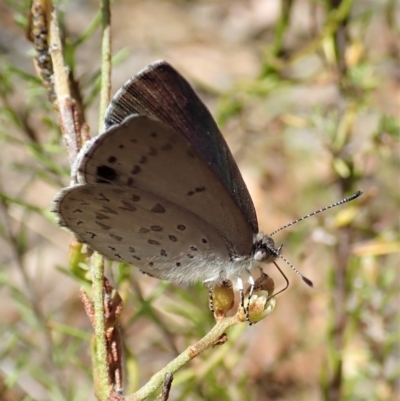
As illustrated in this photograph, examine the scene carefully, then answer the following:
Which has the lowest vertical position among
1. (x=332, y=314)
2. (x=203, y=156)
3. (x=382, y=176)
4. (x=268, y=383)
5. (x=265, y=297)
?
(x=268, y=383)

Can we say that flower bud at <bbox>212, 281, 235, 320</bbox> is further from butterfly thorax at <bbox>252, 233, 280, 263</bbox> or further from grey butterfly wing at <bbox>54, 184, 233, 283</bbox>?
butterfly thorax at <bbox>252, 233, 280, 263</bbox>

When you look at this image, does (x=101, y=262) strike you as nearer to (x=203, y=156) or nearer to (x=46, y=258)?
(x=203, y=156)

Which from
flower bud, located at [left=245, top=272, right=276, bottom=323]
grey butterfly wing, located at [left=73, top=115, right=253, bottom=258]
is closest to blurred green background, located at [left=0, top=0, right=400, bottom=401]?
grey butterfly wing, located at [left=73, top=115, right=253, bottom=258]

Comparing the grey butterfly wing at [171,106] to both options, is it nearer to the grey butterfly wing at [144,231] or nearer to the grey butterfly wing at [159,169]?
the grey butterfly wing at [159,169]

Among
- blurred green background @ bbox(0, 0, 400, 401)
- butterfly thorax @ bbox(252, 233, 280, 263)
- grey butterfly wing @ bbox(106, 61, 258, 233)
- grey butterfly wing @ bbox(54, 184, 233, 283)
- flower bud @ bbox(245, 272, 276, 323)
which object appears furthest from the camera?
blurred green background @ bbox(0, 0, 400, 401)

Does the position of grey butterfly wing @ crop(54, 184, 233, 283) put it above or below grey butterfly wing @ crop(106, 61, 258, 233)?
below

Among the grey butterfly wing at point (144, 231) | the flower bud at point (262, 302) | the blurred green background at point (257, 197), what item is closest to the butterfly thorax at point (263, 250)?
the grey butterfly wing at point (144, 231)

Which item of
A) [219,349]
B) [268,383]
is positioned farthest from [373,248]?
[268,383]
